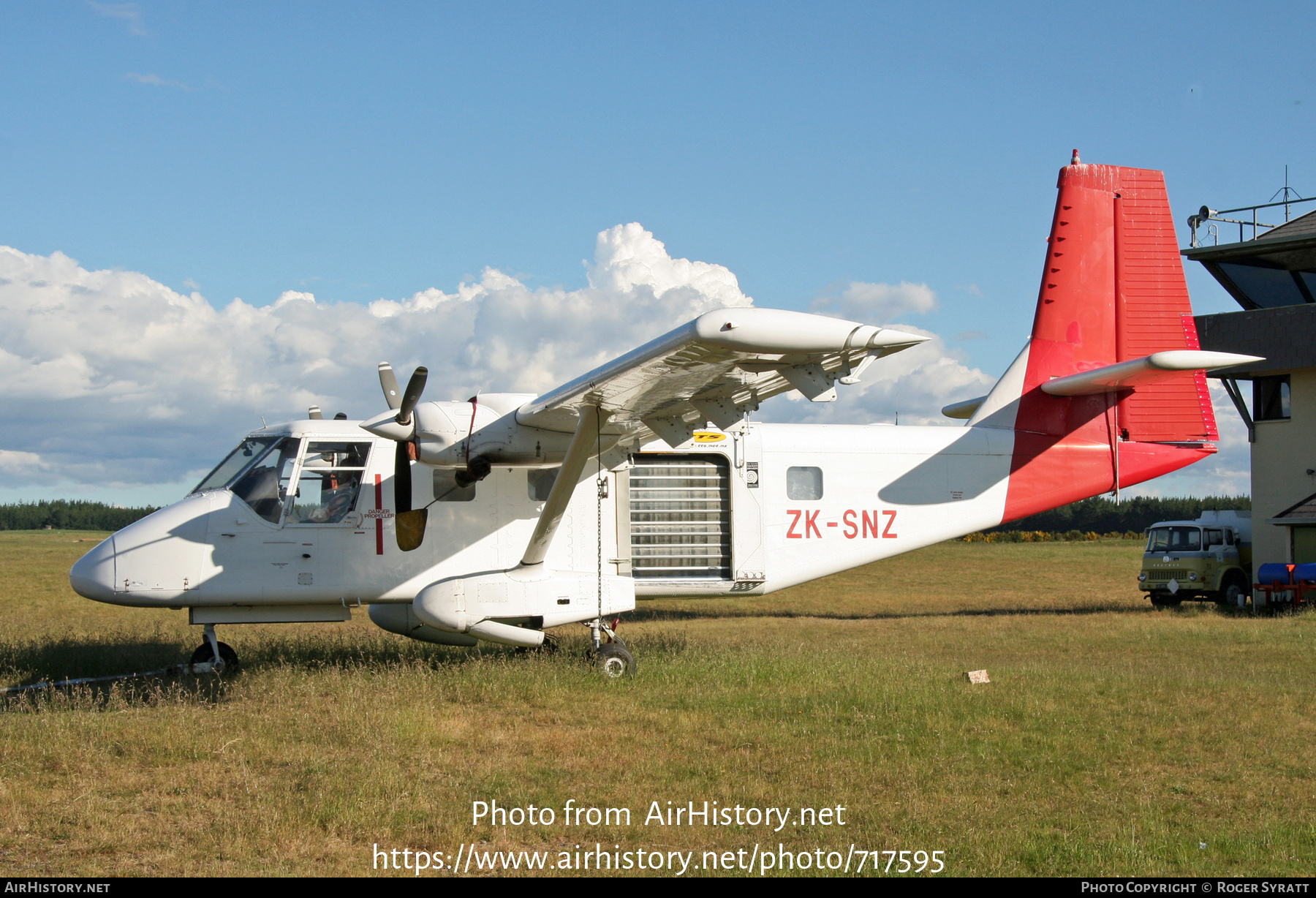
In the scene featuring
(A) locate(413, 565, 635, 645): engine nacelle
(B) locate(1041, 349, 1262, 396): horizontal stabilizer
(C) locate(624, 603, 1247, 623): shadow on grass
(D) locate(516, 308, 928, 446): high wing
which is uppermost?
(B) locate(1041, 349, 1262, 396): horizontal stabilizer

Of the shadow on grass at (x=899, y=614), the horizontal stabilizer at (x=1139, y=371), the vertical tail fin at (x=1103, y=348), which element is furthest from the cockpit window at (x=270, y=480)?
the horizontal stabilizer at (x=1139, y=371)

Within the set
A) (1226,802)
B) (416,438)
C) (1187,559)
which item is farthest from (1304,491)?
(416,438)

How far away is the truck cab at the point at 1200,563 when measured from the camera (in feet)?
69.8

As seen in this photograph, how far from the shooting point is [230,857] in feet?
17.1

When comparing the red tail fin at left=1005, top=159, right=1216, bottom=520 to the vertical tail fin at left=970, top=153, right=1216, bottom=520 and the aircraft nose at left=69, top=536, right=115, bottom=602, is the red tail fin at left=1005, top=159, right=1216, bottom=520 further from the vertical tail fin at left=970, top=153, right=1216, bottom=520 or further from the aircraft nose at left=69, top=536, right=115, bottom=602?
the aircraft nose at left=69, top=536, right=115, bottom=602

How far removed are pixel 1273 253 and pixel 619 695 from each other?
19.1 meters

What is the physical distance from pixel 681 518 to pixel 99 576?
661 centimetres

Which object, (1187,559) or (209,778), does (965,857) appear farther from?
(1187,559)

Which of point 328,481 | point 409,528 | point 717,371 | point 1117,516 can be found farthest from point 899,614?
point 1117,516

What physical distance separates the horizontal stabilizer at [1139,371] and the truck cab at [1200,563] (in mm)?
9583

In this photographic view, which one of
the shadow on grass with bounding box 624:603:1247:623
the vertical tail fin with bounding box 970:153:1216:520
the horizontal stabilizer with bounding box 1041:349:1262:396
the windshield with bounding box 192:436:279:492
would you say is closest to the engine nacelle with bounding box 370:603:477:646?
the windshield with bounding box 192:436:279:492

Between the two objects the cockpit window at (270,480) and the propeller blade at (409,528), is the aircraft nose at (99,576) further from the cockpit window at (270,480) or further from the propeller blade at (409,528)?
the propeller blade at (409,528)

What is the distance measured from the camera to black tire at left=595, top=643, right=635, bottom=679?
34.4 feet

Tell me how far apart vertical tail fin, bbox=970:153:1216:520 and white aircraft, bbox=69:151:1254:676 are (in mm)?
33
